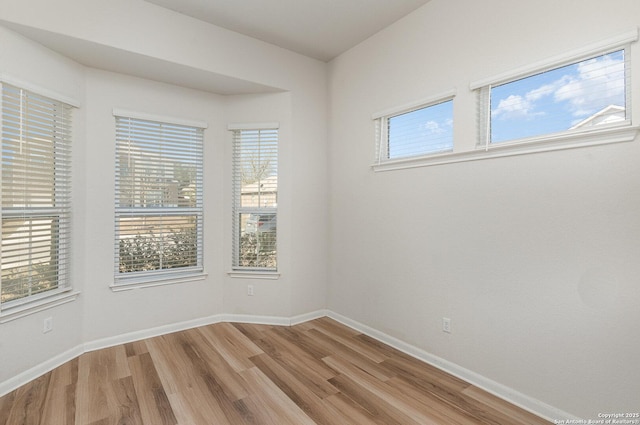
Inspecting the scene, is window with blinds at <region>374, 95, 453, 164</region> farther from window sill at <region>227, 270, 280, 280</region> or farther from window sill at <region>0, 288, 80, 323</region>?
window sill at <region>0, 288, 80, 323</region>

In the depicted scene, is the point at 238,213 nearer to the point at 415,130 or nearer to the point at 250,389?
the point at 250,389

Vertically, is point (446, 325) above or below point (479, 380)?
above

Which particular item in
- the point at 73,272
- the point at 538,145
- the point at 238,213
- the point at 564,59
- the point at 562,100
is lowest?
the point at 73,272

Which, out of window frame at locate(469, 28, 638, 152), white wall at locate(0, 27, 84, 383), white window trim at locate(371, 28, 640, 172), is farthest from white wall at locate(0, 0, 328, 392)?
window frame at locate(469, 28, 638, 152)

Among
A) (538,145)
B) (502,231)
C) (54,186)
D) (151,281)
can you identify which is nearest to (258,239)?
(151,281)

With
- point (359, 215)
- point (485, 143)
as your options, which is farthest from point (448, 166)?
point (359, 215)

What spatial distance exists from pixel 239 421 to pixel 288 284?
175cm

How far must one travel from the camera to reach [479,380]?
7.85ft

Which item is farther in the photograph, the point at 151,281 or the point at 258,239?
the point at 258,239

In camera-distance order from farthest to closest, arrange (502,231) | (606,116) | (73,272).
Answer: (73,272) → (502,231) → (606,116)

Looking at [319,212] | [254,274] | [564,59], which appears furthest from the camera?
[319,212]

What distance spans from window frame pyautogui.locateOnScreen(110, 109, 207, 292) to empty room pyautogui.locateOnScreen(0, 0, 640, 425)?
22 millimetres

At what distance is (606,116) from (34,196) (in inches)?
159

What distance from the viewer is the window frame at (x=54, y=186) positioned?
2.37 metres
